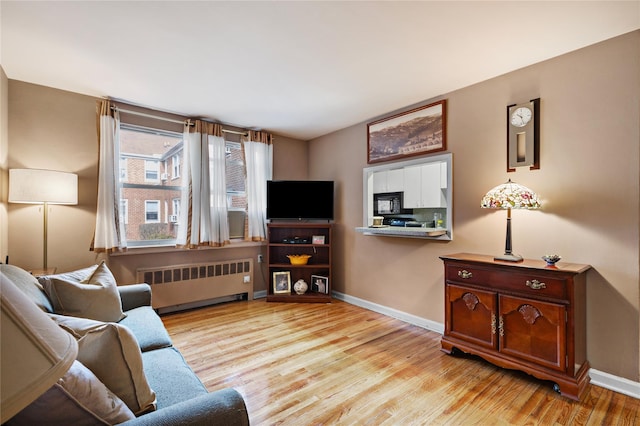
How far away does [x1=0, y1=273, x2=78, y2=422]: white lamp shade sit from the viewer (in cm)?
48

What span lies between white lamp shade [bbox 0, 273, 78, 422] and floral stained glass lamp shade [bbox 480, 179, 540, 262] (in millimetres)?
2699

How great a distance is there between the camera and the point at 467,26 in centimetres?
201

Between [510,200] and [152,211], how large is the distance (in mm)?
3879

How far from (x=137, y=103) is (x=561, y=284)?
14.5 ft

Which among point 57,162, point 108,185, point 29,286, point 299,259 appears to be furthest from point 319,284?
point 57,162

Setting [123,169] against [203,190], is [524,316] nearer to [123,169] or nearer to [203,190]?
[203,190]

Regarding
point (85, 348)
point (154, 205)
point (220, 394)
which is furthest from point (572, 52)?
point (154, 205)

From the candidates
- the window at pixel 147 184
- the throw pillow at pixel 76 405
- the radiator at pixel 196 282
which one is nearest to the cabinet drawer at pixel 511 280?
the throw pillow at pixel 76 405

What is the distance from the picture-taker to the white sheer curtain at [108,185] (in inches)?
125

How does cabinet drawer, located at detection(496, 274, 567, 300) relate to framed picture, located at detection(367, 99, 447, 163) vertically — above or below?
below

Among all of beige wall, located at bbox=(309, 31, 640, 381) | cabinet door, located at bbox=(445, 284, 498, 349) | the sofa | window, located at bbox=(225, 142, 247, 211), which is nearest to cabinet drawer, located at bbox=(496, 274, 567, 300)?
cabinet door, located at bbox=(445, 284, 498, 349)

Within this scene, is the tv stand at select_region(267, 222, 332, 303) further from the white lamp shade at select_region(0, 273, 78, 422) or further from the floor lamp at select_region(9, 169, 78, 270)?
the white lamp shade at select_region(0, 273, 78, 422)

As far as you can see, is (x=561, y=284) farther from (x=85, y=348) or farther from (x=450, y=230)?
(x=85, y=348)

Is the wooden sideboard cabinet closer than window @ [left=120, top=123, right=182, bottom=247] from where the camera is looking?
Yes
